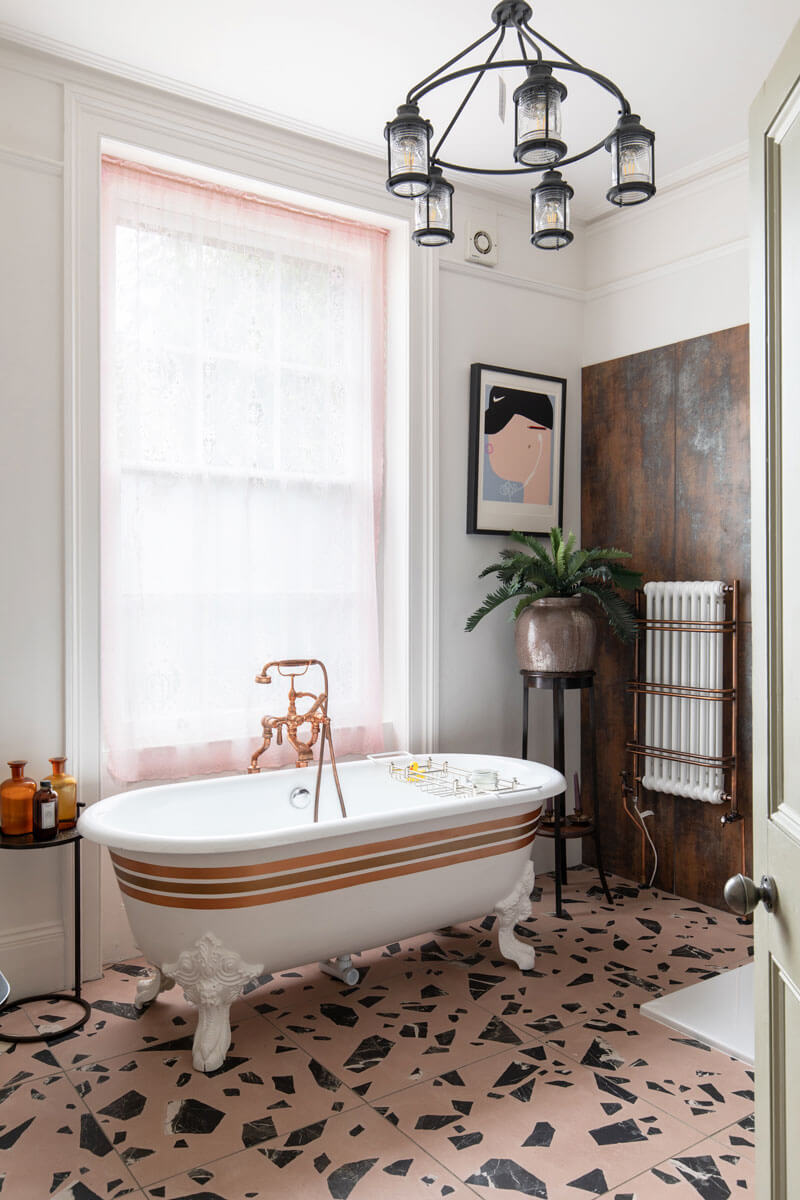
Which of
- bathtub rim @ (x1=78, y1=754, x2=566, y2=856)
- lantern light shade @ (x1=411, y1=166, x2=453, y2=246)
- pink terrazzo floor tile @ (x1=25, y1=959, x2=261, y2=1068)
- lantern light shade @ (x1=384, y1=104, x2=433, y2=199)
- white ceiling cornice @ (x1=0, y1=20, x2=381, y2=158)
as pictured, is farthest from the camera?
white ceiling cornice @ (x1=0, y1=20, x2=381, y2=158)

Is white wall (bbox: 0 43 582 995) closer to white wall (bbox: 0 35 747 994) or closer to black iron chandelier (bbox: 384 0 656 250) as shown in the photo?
white wall (bbox: 0 35 747 994)

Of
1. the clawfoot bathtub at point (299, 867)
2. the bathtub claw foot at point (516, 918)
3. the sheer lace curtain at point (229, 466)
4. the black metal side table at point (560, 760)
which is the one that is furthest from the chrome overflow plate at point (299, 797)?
the black metal side table at point (560, 760)

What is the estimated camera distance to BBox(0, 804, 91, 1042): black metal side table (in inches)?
97.0

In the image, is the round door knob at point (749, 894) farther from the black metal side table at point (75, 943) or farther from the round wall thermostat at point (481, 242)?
the round wall thermostat at point (481, 242)

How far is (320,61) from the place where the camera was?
9.07ft

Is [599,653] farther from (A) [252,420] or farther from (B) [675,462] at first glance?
(A) [252,420]

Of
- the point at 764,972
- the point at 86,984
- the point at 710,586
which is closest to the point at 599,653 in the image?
the point at 710,586

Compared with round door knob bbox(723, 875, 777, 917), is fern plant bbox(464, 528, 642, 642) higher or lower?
higher

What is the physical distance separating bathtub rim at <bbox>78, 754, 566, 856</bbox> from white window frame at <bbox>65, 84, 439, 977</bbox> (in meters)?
0.47

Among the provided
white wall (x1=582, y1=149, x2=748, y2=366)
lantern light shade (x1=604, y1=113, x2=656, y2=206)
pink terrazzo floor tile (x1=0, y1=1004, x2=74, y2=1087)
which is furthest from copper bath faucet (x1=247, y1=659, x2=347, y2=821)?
white wall (x1=582, y1=149, x2=748, y2=366)

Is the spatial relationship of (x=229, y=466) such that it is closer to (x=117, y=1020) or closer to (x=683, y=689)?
(x=117, y=1020)

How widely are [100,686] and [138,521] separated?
59 centimetres

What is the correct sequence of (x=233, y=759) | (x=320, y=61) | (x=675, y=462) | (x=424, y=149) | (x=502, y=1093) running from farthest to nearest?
(x=675, y=462)
(x=233, y=759)
(x=320, y=61)
(x=502, y=1093)
(x=424, y=149)

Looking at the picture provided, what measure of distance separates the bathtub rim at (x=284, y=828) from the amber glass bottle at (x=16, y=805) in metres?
0.18
